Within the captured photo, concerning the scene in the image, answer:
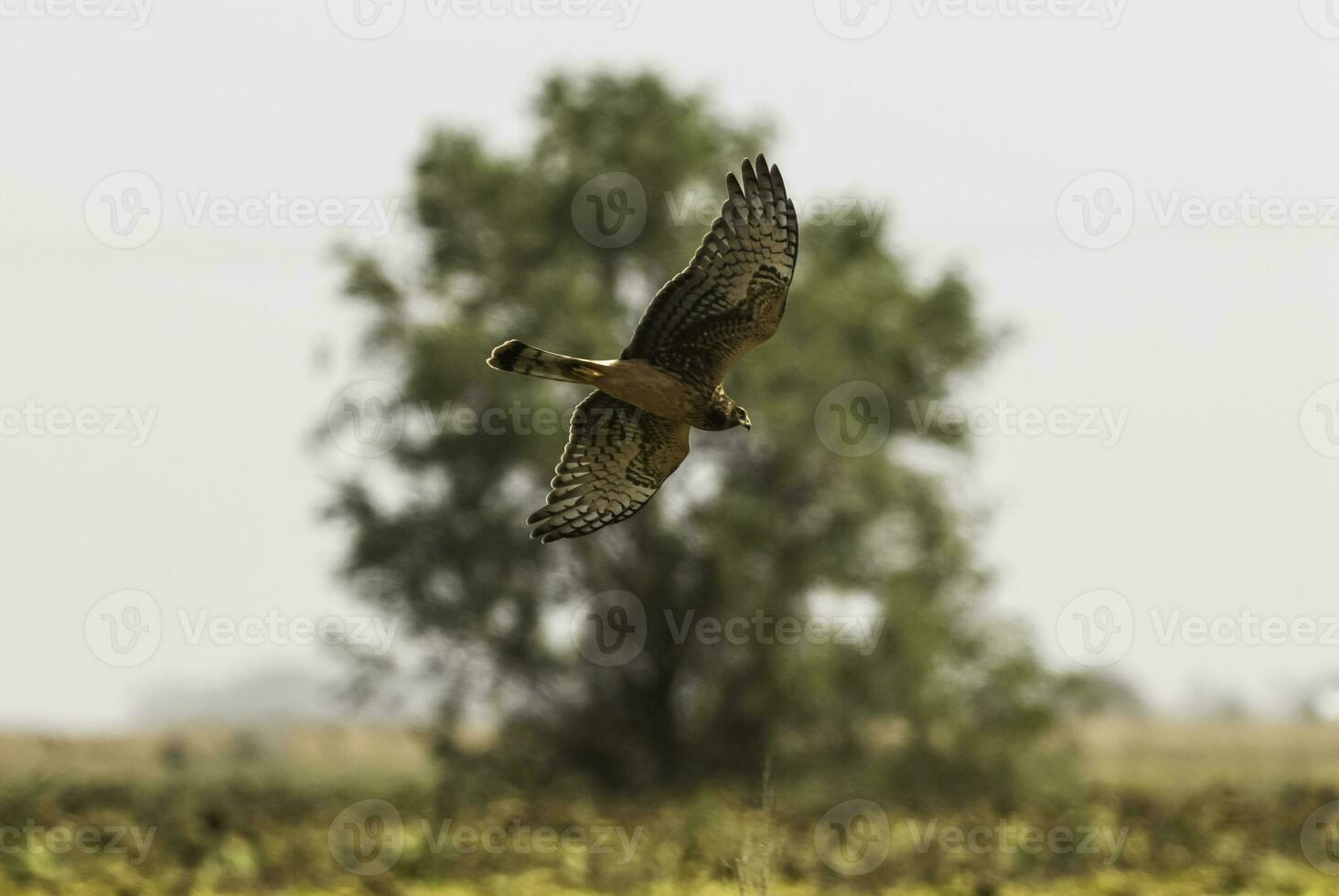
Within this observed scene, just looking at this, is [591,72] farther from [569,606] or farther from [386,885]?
[386,885]

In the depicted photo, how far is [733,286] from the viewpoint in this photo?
8.41 meters

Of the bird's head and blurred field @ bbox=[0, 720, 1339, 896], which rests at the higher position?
the bird's head

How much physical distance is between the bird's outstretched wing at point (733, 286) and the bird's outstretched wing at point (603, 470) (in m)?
0.84

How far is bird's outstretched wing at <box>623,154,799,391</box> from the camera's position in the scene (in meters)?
8.38

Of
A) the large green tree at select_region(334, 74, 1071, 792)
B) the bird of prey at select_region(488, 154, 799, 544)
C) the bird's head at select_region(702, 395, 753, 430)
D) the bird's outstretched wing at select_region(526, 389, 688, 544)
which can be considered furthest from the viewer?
the large green tree at select_region(334, 74, 1071, 792)

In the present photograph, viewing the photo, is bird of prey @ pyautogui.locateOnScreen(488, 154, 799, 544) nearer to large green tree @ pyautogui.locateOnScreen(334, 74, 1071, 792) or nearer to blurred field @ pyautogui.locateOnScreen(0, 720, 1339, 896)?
blurred field @ pyautogui.locateOnScreen(0, 720, 1339, 896)

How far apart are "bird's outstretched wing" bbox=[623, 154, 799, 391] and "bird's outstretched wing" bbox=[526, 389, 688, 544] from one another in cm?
84

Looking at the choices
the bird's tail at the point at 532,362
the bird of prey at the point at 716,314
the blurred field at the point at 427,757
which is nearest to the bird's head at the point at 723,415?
the bird of prey at the point at 716,314

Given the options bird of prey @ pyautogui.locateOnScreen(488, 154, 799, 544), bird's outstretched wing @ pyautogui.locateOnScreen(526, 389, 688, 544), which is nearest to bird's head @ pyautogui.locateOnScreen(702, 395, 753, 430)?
bird of prey @ pyautogui.locateOnScreen(488, 154, 799, 544)

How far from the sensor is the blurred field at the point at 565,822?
43.1ft

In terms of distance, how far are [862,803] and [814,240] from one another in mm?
7567

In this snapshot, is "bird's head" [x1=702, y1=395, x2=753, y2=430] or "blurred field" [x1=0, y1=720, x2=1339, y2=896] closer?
"bird's head" [x1=702, y1=395, x2=753, y2=430]

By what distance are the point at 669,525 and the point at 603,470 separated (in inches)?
482

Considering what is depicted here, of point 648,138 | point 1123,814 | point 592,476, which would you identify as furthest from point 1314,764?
point 592,476
